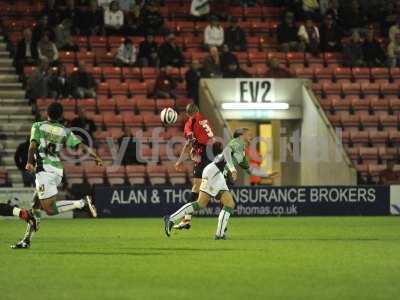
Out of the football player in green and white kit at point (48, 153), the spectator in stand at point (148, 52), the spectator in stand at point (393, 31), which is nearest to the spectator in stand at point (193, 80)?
the spectator in stand at point (148, 52)

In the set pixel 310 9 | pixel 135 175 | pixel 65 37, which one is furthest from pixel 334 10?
pixel 135 175

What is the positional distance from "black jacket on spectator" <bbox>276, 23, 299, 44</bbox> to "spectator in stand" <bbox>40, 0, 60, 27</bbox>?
236 inches

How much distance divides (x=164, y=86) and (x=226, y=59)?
177 centimetres

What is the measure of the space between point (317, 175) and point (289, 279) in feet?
51.5

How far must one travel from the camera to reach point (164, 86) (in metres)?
26.9

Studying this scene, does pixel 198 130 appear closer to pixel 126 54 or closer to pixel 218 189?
pixel 218 189

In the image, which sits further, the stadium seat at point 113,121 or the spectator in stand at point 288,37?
the spectator in stand at point 288,37

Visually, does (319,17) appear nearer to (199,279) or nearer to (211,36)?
(211,36)

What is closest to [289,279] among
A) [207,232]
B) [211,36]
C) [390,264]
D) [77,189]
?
[390,264]

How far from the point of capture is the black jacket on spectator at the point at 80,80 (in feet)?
86.1

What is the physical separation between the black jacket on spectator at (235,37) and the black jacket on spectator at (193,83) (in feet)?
6.40

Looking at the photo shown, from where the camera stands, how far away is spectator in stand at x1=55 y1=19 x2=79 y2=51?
89.7 ft

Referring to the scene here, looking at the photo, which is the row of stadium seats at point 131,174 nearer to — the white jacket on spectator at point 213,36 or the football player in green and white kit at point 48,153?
the white jacket on spectator at point 213,36

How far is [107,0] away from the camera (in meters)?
28.6
